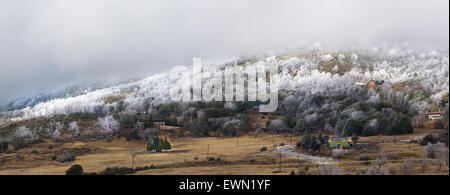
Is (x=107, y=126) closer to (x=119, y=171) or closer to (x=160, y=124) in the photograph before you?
(x=160, y=124)

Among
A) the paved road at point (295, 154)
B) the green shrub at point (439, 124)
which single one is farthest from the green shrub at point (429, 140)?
the paved road at point (295, 154)

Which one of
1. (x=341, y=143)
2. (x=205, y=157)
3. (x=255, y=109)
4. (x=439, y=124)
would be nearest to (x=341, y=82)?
(x=255, y=109)

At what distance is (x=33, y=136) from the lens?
117 m

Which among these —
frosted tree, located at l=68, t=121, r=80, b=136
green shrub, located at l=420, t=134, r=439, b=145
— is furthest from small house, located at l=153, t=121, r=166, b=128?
green shrub, located at l=420, t=134, r=439, b=145

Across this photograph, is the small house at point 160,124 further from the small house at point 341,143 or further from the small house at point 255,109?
the small house at point 341,143

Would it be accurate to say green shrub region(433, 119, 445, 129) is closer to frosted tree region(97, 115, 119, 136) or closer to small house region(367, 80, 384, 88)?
small house region(367, 80, 384, 88)

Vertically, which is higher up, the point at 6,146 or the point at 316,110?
the point at 316,110

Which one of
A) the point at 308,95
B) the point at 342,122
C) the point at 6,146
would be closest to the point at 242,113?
the point at 308,95

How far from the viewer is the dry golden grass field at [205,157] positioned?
66.4 metres

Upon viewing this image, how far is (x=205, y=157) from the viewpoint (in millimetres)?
84375
